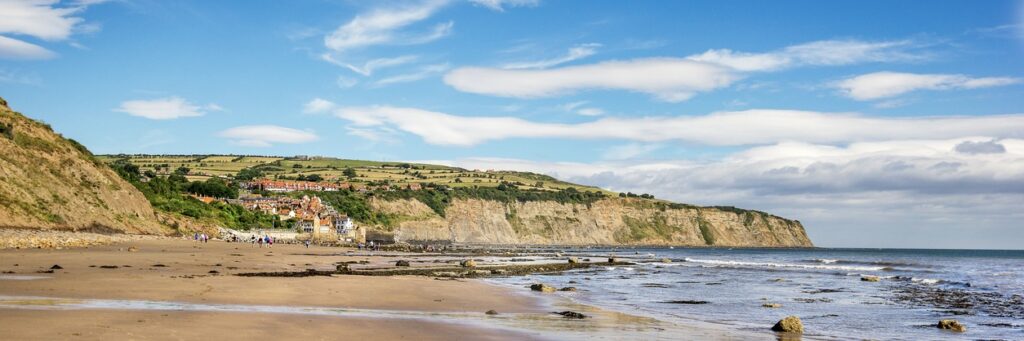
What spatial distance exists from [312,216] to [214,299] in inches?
5026

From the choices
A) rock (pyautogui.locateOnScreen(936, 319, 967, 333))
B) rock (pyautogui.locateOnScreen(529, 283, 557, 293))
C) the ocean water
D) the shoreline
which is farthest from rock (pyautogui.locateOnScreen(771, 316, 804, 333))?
rock (pyautogui.locateOnScreen(529, 283, 557, 293))

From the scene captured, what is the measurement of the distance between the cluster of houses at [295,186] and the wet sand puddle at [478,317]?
168m

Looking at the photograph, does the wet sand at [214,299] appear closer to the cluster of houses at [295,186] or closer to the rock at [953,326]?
the rock at [953,326]

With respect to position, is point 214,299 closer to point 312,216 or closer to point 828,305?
point 828,305

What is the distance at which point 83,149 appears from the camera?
81188mm

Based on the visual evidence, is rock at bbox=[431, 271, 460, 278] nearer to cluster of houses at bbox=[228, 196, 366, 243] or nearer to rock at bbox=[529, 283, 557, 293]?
rock at bbox=[529, 283, 557, 293]

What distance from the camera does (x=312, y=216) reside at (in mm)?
145750

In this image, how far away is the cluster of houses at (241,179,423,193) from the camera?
7304 inches

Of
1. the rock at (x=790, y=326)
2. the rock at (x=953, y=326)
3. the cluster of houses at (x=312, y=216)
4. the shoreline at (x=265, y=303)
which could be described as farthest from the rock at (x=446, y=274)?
the cluster of houses at (x=312, y=216)

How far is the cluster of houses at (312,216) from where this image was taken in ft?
456

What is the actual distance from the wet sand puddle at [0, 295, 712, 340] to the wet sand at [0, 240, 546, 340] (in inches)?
29.4

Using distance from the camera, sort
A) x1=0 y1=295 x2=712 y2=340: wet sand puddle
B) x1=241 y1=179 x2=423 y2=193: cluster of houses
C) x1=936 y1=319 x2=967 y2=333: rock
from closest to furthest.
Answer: x1=0 y1=295 x2=712 y2=340: wet sand puddle < x1=936 y1=319 x2=967 y2=333: rock < x1=241 y1=179 x2=423 y2=193: cluster of houses

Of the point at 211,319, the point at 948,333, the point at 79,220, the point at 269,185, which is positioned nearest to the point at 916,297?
the point at 948,333

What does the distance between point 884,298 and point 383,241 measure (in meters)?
119
